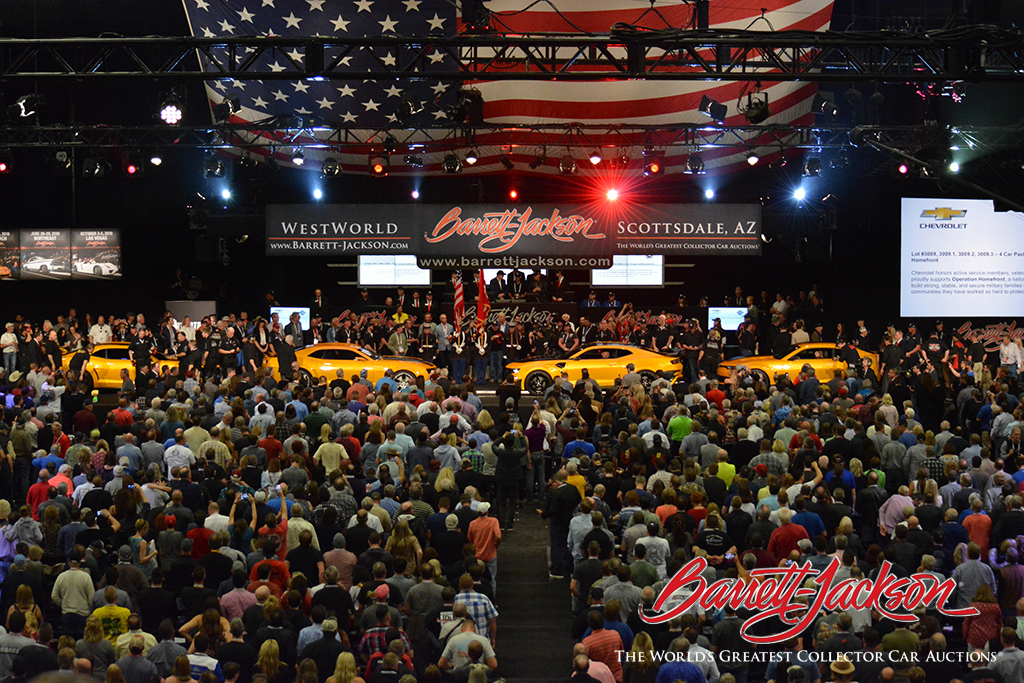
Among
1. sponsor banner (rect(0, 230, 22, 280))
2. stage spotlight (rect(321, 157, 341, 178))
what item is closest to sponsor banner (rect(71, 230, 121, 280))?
sponsor banner (rect(0, 230, 22, 280))

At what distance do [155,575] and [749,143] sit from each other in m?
18.0

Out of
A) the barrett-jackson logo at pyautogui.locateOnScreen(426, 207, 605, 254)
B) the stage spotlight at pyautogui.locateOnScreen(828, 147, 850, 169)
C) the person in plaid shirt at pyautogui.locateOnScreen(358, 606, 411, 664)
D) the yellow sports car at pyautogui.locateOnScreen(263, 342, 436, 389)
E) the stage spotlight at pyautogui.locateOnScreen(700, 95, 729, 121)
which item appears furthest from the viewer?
the barrett-jackson logo at pyautogui.locateOnScreen(426, 207, 605, 254)

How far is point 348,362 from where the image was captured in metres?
23.3

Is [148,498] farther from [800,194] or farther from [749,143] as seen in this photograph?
[800,194]

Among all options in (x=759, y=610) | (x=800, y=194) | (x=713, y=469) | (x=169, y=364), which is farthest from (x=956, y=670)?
(x=800, y=194)

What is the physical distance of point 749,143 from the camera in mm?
24328

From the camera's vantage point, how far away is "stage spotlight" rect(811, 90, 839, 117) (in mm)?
22391

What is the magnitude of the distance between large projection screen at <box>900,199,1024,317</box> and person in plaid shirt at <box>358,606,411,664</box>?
20.8 metres

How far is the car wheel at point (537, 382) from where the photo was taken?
22906mm

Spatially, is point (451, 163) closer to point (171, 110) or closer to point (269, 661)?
point (171, 110)

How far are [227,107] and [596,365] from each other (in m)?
9.24

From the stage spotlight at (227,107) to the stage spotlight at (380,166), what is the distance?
150 inches

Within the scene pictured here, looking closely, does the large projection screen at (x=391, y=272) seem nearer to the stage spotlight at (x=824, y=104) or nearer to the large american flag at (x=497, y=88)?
the large american flag at (x=497, y=88)

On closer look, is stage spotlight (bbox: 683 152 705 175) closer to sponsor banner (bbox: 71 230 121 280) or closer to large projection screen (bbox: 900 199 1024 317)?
large projection screen (bbox: 900 199 1024 317)
